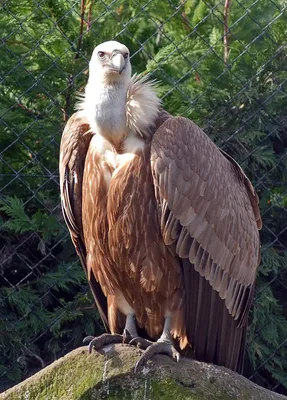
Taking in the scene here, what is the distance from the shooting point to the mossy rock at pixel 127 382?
3982 mm

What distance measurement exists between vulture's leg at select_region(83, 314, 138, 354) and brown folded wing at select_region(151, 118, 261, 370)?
10.6 inches

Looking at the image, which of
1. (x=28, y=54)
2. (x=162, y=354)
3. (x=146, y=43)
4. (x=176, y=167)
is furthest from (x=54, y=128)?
(x=162, y=354)

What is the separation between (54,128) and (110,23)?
624mm

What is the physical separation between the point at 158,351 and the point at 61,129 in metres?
1.66

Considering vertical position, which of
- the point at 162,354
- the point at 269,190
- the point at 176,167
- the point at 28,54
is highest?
the point at 28,54

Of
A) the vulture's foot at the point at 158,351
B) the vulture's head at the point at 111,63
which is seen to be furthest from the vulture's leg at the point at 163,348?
the vulture's head at the point at 111,63

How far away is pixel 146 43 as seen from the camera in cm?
602

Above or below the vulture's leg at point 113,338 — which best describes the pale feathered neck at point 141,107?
above

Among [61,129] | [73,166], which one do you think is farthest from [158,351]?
[61,129]

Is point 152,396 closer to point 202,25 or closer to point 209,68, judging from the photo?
point 209,68

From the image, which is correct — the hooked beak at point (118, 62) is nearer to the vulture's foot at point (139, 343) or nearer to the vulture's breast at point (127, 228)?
the vulture's breast at point (127, 228)

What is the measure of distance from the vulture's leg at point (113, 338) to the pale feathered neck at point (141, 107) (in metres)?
0.80

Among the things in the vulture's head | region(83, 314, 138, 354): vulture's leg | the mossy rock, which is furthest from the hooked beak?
the mossy rock

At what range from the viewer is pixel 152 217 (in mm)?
4707
